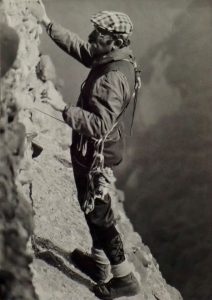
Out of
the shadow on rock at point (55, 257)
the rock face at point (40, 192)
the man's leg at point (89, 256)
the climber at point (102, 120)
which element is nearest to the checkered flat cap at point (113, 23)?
the climber at point (102, 120)

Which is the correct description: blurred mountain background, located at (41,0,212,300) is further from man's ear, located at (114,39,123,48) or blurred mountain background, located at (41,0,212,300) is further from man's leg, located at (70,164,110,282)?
man's leg, located at (70,164,110,282)

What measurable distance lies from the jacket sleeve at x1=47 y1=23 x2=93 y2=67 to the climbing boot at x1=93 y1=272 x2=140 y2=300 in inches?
21.2

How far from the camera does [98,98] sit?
1345mm

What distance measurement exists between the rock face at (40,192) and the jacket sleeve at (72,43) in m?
0.05

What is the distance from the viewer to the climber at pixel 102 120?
134 cm

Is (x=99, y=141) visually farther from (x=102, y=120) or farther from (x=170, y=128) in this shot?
(x=170, y=128)

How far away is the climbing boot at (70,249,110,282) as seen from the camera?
61.6 inches

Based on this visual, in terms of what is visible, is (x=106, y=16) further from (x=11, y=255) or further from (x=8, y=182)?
(x=11, y=255)

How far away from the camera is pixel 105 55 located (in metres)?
1.38

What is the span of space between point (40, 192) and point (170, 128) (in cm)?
65

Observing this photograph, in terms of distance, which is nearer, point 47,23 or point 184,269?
point 47,23

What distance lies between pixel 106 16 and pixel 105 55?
0.28ft

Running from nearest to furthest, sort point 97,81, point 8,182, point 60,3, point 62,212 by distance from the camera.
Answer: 1. point 8,182
2. point 97,81
3. point 60,3
4. point 62,212

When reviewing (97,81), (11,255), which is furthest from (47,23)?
(11,255)
